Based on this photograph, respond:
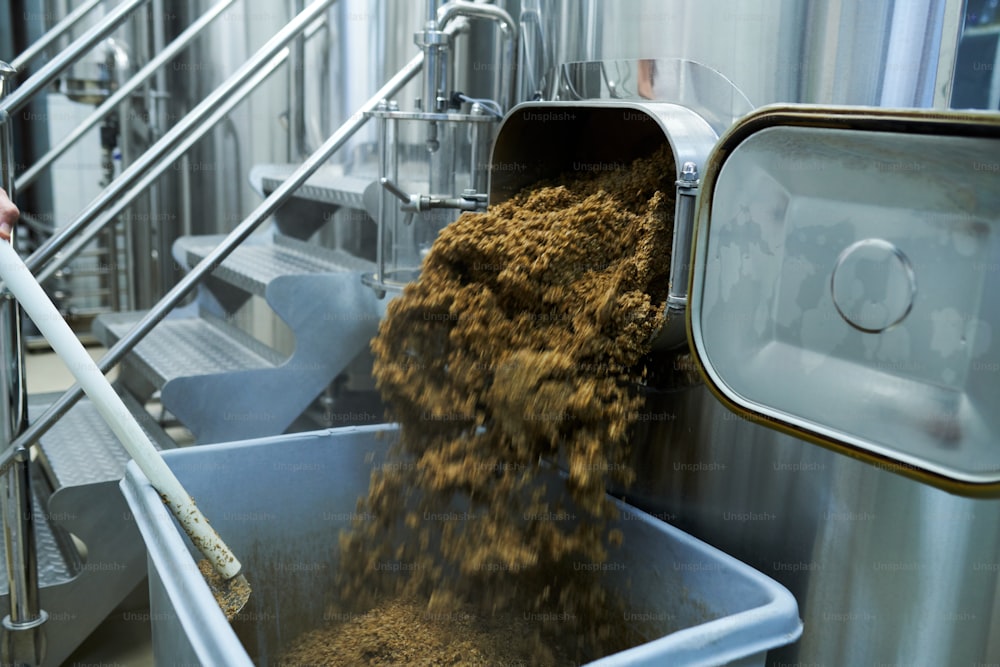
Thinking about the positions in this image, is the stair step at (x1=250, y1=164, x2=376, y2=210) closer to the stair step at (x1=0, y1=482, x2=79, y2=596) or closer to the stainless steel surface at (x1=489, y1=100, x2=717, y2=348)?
the stainless steel surface at (x1=489, y1=100, x2=717, y2=348)

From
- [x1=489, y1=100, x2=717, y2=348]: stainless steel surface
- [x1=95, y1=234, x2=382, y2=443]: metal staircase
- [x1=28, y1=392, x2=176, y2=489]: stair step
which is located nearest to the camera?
[x1=489, y1=100, x2=717, y2=348]: stainless steel surface

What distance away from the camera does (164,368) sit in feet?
7.92

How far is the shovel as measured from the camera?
1.45 m

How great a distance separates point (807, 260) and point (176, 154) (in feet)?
6.04

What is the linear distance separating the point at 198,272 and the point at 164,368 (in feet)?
1.77

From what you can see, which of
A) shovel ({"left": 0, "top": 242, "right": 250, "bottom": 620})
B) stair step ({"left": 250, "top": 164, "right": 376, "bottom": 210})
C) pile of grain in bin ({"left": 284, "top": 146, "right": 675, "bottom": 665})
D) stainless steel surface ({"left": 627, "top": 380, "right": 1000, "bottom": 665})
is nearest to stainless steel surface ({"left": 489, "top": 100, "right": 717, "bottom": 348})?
pile of grain in bin ({"left": 284, "top": 146, "right": 675, "bottom": 665})

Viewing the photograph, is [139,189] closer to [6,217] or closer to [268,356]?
[268,356]

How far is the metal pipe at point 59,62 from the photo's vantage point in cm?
198

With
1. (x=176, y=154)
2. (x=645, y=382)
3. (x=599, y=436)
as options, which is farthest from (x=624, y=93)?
(x=176, y=154)

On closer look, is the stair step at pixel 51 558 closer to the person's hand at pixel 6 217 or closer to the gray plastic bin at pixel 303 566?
the gray plastic bin at pixel 303 566

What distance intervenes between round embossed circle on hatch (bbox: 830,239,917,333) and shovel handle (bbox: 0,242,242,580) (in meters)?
1.07

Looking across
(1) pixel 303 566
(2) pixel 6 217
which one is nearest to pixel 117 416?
(2) pixel 6 217

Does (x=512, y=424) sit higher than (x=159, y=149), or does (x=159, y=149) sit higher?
(x=159, y=149)

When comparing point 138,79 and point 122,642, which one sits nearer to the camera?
point 122,642
